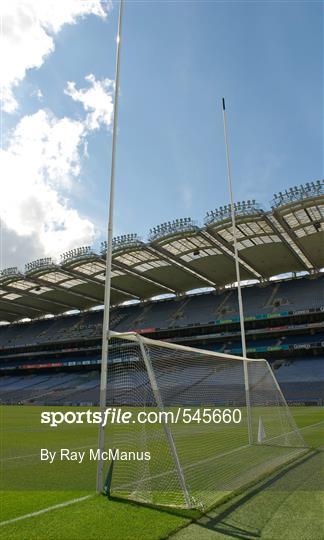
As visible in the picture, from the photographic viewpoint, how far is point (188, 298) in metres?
49.4

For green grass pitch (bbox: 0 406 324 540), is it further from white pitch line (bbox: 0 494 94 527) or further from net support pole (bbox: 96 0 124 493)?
net support pole (bbox: 96 0 124 493)

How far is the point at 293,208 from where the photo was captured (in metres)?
27.2

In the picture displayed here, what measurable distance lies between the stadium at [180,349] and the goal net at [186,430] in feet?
0.17

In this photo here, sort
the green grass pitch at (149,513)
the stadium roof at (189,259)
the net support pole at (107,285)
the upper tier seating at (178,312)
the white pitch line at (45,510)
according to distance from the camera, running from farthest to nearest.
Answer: the upper tier seating at (178,312) < the stadium roof at (189,259) < the net support pole at (107,285) < the white pitch line at (45,510) < the green grass pitch at (149,513)

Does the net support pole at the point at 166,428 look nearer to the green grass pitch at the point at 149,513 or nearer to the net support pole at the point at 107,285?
the green grass pitch at the point at 149,513

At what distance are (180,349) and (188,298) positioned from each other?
42.4 m

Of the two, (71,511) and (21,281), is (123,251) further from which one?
(71,511)

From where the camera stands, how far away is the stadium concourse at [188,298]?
3105cm

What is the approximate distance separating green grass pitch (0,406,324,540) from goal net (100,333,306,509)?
399 mm

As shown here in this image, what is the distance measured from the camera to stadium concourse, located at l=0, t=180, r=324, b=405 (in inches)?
1222

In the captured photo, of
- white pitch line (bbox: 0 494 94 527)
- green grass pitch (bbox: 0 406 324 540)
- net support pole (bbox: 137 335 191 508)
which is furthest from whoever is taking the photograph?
net support pole (bbox: 137 335 191 508)

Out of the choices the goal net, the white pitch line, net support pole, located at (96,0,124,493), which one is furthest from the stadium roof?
the white pitch line

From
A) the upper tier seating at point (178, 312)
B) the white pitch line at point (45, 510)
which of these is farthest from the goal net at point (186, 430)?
the upper tier seating at point (178, 312)

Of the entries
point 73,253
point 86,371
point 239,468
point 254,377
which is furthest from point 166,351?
point 86,371
